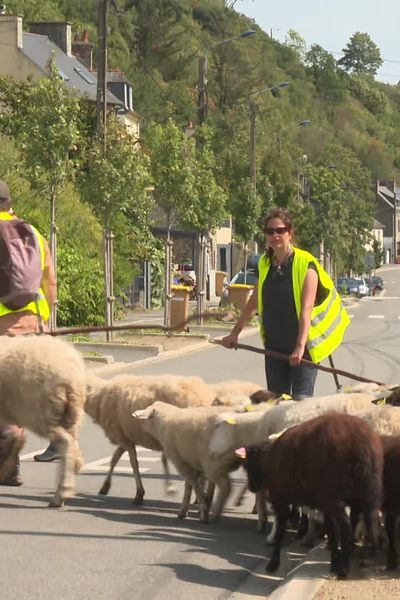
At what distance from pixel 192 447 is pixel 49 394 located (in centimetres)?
105

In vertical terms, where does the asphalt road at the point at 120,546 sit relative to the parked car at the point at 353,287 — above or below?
above

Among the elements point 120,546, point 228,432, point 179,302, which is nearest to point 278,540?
point 120,546

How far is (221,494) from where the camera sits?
9445mm

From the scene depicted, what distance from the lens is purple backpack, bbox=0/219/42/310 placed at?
33.8ft

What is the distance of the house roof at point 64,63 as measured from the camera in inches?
2480

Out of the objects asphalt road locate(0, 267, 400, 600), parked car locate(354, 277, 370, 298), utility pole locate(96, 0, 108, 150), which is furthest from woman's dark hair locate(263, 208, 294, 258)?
parked car locate(354, 277, 370, 298)

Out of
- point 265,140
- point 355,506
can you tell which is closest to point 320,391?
point 355,506

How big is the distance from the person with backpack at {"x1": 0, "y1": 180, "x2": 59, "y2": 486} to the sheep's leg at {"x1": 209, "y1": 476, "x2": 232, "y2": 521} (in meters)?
1.61

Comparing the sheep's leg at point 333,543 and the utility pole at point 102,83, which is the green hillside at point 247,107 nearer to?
the utility pole at point 102,83

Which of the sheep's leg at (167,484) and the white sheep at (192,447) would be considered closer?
the white sheep at (192,447)

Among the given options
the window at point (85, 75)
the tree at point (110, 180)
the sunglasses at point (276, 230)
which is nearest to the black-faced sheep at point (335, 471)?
the sunglasses at point (276, 230)

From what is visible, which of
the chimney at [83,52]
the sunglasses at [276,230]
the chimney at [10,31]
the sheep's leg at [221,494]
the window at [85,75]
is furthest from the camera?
the chimney at [83,52]

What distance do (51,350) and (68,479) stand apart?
0.90m

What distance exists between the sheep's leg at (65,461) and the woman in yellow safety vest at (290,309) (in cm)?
137
